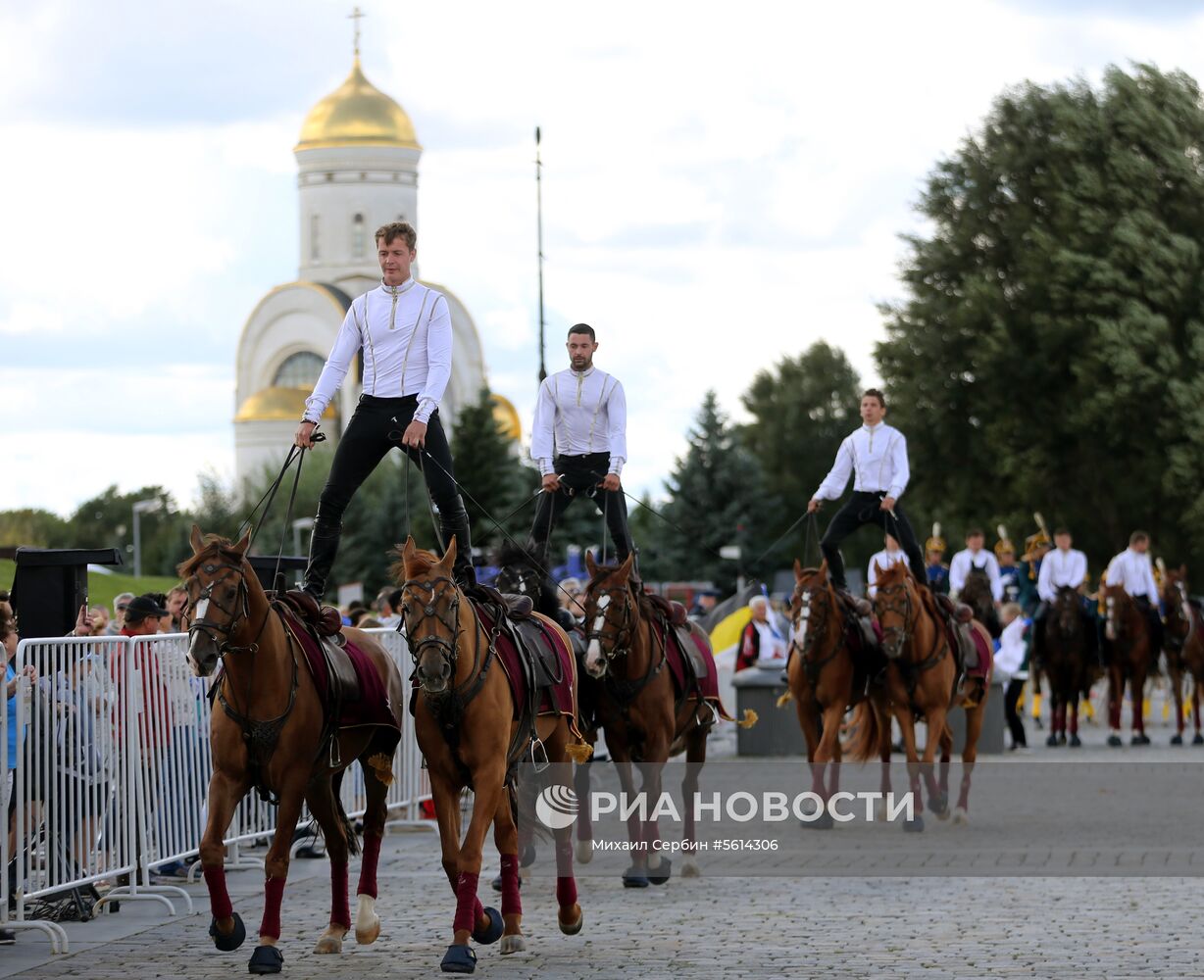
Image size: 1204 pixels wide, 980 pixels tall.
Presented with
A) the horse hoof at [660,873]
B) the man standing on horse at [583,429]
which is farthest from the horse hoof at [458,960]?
the man standing on horse at [583,429]

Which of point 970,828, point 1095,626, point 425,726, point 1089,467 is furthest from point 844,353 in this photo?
point 425,726

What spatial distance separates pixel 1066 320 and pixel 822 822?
32886mm

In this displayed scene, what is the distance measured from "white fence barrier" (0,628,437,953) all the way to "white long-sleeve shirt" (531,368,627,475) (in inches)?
114

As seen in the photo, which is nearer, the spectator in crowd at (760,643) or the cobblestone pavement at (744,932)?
the cobblestone pavement at (744,932)

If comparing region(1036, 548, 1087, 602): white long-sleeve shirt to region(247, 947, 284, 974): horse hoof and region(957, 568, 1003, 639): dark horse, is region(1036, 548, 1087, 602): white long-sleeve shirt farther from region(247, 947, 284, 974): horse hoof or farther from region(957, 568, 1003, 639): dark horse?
region(247, 947, 284, 974): horse hoof

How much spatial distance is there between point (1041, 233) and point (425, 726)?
40.5 meters

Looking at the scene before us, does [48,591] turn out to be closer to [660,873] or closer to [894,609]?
[660,873]

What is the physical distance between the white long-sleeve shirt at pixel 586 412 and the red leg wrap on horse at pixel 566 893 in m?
3.62

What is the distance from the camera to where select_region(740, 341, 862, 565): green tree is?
337ft

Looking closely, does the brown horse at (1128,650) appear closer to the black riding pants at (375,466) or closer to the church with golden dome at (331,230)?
the black riding pants at (375,466)

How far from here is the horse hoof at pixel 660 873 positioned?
14461 millimetres

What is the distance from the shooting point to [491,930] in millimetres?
11523

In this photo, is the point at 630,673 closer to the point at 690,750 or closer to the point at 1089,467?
the point at 690,750

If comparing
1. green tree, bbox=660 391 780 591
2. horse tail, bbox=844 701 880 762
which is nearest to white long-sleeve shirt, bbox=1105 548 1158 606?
horse tail, bbox=844 701 880 762
